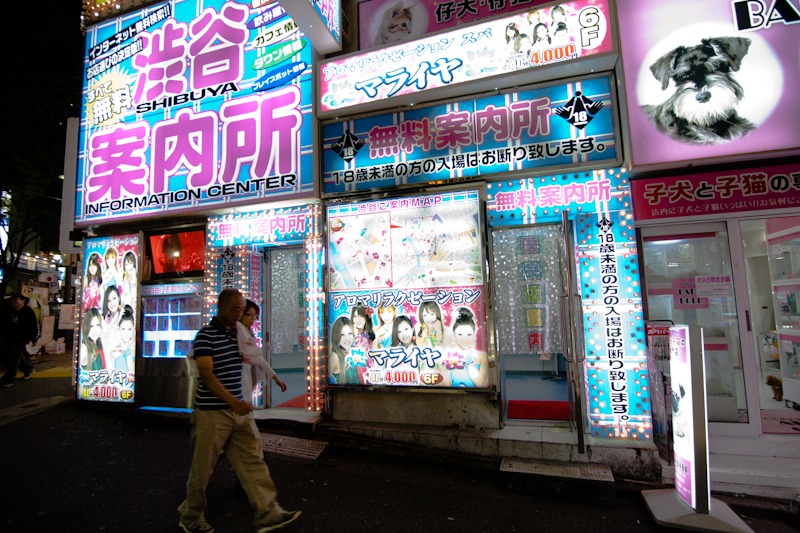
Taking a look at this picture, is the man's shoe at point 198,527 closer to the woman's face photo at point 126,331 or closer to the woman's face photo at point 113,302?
the woman's face photo at point 126,331

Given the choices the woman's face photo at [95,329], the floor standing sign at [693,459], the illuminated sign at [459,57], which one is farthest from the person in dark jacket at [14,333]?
the floor standing sign at [693,459]

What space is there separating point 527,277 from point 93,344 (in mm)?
8131

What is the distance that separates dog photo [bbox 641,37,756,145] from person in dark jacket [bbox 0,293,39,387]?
12746 mm

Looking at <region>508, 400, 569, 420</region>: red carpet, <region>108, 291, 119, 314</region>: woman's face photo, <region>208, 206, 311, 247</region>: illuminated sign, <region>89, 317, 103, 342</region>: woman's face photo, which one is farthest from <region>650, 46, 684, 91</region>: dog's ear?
<region>89, 317, 103, 342</region>: woman's face photo

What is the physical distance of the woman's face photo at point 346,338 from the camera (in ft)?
18.3

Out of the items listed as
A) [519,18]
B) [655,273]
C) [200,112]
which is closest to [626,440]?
[655,273]

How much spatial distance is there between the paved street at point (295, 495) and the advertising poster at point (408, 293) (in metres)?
1.10

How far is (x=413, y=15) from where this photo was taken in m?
6.12

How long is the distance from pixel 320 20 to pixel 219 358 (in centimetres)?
479

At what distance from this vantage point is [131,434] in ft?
19.2

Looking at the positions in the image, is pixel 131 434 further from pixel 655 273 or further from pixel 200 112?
pixel 655 273

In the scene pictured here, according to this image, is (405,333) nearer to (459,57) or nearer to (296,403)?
(296,403)

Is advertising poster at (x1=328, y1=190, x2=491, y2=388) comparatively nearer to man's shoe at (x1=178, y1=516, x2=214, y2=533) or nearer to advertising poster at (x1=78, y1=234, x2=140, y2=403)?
man's shoe at (x1=178, y1=516, x2=214, y2=533)

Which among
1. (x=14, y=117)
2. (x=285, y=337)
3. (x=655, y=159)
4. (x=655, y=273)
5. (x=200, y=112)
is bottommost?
(x=285, y=337)
